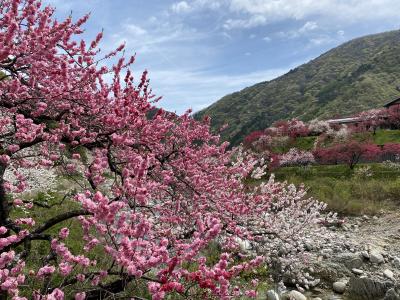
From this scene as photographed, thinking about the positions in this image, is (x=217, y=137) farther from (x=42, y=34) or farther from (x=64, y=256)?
(x=64, y=256)

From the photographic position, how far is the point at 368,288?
12016 mm

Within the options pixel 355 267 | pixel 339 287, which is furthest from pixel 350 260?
pixel 339 287

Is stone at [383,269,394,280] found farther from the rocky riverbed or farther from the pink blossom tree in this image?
the pink blossom tree

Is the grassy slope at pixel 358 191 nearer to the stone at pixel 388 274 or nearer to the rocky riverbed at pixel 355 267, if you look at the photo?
the rocky riverbed at pixel 355 267

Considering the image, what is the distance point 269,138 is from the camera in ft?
195

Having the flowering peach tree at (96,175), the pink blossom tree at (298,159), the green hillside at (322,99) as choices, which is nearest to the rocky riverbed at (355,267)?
the flowering peach tree at (96,175)

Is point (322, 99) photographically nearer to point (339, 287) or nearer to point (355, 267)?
point (355, 267)

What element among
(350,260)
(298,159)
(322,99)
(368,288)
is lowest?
(350,260)

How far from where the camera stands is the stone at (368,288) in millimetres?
11875

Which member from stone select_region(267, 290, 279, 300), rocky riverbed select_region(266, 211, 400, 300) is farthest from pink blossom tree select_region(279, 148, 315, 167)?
stone select_region(267, 290, 279, 300)

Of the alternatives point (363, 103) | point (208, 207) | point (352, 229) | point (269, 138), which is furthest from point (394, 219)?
point (363, 103)

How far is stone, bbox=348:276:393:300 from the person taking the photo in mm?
11875

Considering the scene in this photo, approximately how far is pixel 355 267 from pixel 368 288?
114 inches

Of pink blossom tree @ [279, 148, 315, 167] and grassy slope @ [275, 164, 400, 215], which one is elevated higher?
pink blossom tree @ [279, 148, 315, 167]
